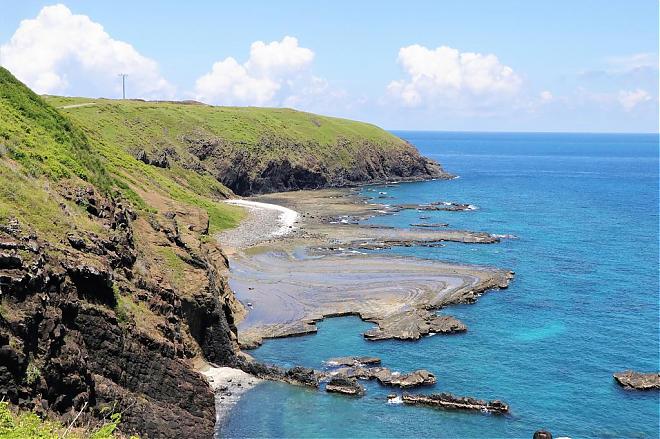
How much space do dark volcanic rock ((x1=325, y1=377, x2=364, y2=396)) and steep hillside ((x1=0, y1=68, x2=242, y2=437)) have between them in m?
9.01

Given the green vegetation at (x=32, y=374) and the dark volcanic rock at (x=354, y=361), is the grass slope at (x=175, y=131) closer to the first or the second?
the dark volcanic rock at (x=354, y=361)

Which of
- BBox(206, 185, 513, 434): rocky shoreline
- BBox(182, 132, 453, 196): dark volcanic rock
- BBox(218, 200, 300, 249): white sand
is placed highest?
BBox(182, 132, 453, 196): dark volcanic rock

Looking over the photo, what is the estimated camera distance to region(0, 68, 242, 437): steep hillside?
103 ft

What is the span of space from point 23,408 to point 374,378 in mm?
31928

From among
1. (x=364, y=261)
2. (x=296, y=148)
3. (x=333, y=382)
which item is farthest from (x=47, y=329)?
(x=296, y=148)

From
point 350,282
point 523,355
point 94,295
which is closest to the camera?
point 94,295

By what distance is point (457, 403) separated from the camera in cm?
5009

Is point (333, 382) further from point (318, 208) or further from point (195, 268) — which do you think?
point (318, 208)

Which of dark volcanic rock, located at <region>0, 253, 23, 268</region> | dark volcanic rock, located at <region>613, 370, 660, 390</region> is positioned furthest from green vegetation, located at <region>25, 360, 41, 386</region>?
dark volcanic rock, located at <region>613, 370, 660, 390</region>

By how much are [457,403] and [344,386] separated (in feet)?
30.1

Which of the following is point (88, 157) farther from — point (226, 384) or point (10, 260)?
point (10, 260)

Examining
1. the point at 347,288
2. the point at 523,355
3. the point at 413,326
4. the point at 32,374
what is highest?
the point at 32,374

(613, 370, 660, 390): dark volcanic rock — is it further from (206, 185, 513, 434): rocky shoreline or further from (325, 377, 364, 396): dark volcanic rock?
(325, 377, 364, 396): dark volcanic rock

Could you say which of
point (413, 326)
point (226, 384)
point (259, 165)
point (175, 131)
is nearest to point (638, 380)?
point (413, 326)
